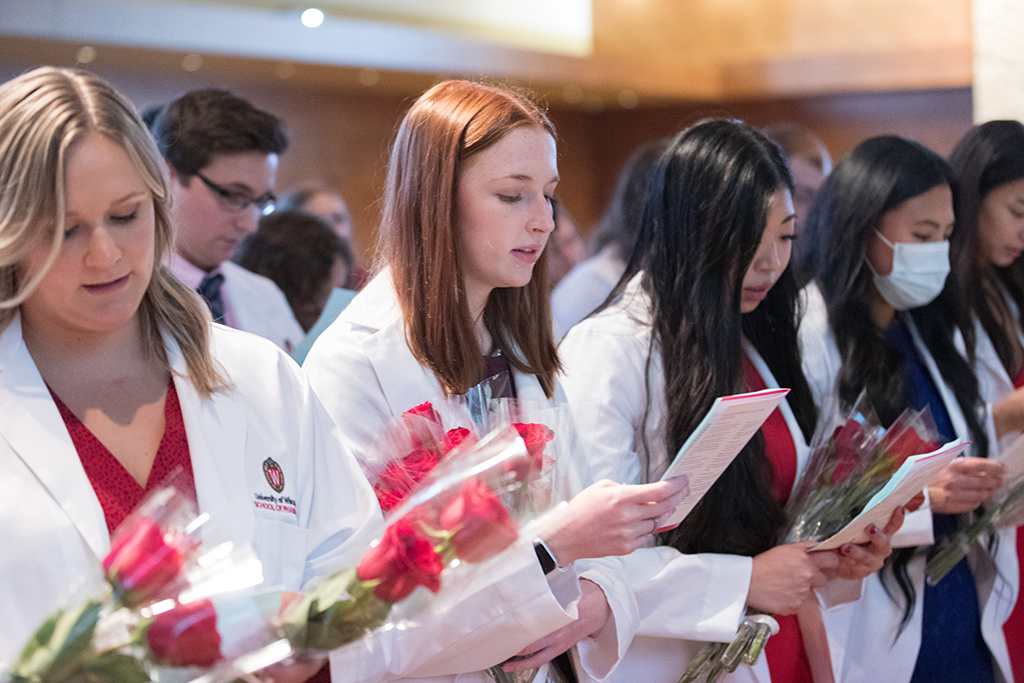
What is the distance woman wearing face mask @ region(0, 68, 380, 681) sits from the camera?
1332 mm

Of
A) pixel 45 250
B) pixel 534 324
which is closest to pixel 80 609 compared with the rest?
pixel 45 250

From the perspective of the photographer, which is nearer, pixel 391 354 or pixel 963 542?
pixel 391 354

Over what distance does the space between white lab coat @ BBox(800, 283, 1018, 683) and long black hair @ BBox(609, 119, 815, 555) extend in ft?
1.20

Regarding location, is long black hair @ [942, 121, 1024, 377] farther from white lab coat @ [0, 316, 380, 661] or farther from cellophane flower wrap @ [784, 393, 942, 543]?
white lab coat @ [0, 316, 380, 661]

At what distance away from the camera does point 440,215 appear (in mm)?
1874

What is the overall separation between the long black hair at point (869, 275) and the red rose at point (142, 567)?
5.93 ft

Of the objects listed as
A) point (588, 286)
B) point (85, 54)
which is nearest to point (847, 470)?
point (588, 286)

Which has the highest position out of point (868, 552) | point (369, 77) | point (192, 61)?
point (192, 61)

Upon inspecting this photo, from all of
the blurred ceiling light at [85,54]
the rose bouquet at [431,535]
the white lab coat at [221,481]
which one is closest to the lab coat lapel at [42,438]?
the white lab coat at [221,481]

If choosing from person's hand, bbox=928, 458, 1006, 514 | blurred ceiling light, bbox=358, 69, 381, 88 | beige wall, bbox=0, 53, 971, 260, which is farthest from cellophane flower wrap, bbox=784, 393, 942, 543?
blurred ceiling light, bbox=358, 69, 381, 88

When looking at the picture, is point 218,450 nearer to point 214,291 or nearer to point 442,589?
point 442,589

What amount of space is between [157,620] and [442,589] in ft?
1.06

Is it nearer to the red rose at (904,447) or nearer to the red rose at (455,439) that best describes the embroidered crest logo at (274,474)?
the red rose at (455,439)

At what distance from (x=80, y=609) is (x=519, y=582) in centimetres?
68
